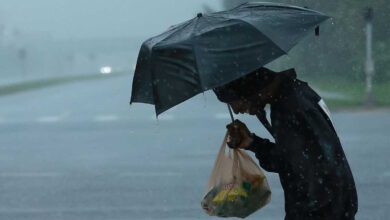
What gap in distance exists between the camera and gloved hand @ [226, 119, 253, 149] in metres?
4.14

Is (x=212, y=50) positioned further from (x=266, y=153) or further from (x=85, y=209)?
(x=85, y=209)

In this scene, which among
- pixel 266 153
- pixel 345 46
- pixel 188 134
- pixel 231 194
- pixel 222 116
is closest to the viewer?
pixel 266 153

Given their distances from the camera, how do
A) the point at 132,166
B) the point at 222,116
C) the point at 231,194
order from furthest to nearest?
the point at 222,116 < the point at 132,166 < the point at 231,194

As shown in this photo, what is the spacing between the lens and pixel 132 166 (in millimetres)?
12883

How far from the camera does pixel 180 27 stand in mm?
4336

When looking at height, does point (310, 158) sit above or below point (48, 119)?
above

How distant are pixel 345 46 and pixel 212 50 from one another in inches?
1117

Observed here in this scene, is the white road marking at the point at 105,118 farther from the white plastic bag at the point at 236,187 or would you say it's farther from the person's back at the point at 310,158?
the person's back at the point at 310,158

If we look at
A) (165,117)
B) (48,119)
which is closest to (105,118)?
(48,119)

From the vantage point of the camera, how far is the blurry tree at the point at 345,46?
85.0 feet

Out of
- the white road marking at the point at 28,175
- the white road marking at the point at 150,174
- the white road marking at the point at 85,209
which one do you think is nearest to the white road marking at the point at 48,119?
the white road marking at the point at 28,175

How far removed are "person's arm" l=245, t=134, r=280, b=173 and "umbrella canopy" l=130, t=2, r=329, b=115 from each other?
14.1 inches

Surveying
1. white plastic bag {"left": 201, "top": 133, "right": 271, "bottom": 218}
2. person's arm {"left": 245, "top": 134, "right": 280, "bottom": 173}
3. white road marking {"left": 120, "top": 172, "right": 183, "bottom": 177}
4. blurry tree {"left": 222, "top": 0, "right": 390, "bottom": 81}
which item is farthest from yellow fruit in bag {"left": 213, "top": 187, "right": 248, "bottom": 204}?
blurry tree {"left": 222, "top": 0, "right": 390, "bottom": 81}

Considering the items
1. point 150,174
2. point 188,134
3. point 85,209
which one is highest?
point 85,209
